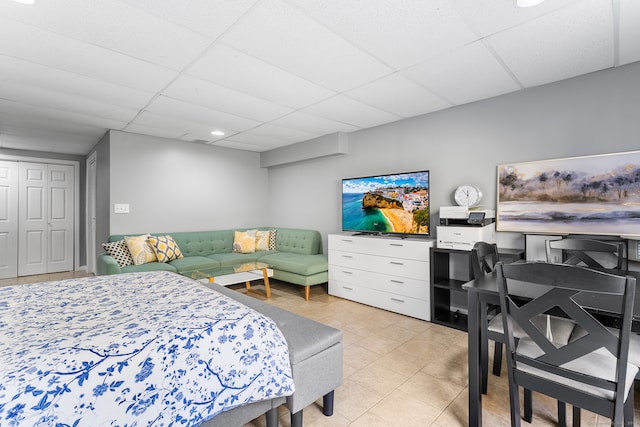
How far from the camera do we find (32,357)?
43.0 inches

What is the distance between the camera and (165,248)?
4.13 metres

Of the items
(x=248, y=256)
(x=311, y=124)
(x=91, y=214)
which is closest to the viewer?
(x=311, y=124)

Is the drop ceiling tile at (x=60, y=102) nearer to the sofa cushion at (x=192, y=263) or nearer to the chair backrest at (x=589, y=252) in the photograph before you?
the sofa cushion at (x=192, y=263)

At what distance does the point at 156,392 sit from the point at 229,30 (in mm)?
1959

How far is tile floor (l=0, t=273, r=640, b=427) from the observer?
1769mm

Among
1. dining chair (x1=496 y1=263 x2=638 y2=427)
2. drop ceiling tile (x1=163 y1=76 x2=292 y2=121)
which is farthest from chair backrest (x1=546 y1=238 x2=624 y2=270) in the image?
drop ceiling tile (x1=163 y1=76 x2=292 y2=121)

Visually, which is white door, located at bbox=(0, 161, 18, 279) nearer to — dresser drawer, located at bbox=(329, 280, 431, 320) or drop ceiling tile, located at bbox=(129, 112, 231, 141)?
drop ceiling tile, located at bbox=(129, 112, 231, 141)

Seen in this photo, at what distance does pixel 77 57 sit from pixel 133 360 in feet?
7.28

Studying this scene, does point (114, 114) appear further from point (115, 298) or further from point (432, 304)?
point (432, 304)

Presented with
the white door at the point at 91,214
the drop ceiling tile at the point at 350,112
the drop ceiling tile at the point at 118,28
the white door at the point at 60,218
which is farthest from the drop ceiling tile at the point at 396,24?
the white door at the point at 60,218

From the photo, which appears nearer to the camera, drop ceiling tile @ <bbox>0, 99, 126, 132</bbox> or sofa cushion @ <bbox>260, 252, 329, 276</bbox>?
drop ceiling tile @ <bbox>0, 99, 126, 132</bbox>

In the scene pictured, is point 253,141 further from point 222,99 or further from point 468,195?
point 468,195

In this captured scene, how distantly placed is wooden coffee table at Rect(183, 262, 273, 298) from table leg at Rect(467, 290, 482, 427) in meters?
2.77

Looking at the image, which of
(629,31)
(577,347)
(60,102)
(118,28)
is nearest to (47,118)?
(60,102)
